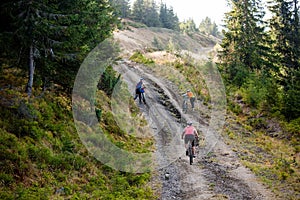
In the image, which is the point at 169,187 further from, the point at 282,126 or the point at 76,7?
the point at 282,126

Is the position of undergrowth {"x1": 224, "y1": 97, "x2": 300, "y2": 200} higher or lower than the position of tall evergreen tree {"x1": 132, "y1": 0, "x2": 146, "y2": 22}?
lower

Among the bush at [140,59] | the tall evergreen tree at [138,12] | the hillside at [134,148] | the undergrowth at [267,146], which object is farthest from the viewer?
the tall evergreen tree at [138,12]

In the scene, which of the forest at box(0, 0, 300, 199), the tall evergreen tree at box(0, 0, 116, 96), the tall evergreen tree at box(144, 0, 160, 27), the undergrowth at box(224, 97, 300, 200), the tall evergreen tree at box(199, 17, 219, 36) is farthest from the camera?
the tall evergreen tree at box(199, 17, 219, 36)

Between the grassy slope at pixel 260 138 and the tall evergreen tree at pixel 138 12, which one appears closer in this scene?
the grassy slope at pixel 260 138

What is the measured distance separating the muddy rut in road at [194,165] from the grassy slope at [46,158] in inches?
54.6

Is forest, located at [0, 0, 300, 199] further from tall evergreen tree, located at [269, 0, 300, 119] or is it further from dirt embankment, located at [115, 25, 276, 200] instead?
tall evergreen tree, located at [269, 0, 300, 119]

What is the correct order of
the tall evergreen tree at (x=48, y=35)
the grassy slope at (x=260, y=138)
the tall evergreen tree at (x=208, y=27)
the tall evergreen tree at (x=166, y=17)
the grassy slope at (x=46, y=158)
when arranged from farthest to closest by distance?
1. the tall evergreen tree at (x=208, y=27)
2. the tall evergreen tree at (x=166, y=17)
3. the grassy slope at (x=260, y=138)
4. the tall evergreen tree at (x=48, y=35)
5. the grassy slope at (x=46, y=158)

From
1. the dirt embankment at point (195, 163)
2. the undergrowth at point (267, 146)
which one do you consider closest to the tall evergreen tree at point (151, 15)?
the dirt embankment at point (195, 163)

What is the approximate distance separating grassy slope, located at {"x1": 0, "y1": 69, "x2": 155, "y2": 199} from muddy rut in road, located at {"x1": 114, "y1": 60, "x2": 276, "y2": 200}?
54.6 inches

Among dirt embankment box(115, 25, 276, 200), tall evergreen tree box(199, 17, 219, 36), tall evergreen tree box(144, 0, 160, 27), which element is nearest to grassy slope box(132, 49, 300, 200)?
dirt embankment box(115, 25, 276, 200)

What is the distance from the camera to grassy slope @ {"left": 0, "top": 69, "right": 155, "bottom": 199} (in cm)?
941

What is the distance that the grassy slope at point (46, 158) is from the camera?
9.41m

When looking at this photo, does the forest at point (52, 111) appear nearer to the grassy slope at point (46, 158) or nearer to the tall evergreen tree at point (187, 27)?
the grassy slope at point (46, 158)

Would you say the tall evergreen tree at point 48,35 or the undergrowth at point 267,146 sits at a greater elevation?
the tall evergreen tree at point 48,35
